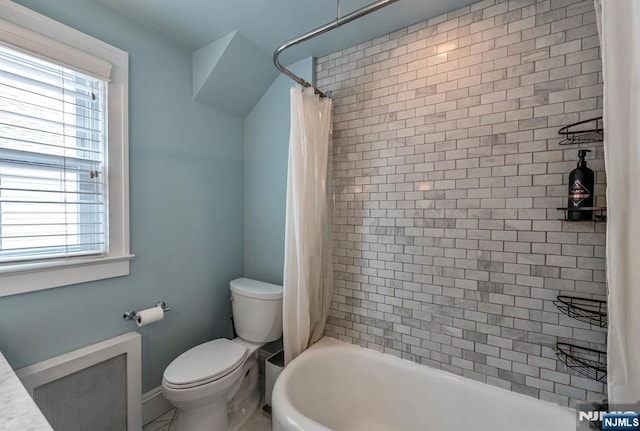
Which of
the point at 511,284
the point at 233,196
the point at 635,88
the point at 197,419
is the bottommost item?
the point at 197,419

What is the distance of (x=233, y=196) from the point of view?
2137mm

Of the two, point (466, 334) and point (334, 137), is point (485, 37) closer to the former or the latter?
point (334, 137)

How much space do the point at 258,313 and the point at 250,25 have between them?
181cm

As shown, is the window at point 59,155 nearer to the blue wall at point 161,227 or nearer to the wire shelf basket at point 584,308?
the blue wall at point 161,227

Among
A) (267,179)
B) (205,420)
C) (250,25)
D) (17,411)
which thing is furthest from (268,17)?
(205,420)

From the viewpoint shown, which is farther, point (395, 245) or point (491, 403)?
point (395, 245)

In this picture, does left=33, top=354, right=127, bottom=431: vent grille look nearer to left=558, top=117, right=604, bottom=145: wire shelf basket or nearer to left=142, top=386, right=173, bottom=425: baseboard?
left=142, top=386, right=173, bottom=425: baseboard

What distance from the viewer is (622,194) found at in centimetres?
85

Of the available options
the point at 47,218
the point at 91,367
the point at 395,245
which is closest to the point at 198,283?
the point at 91,367

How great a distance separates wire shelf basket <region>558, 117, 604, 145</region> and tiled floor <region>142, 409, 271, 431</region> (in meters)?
2.25

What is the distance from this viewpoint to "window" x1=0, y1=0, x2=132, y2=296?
3.80ft

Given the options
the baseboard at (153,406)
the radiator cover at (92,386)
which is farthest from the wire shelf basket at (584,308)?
the baseboard at (153,406)

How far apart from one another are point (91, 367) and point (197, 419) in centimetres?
61

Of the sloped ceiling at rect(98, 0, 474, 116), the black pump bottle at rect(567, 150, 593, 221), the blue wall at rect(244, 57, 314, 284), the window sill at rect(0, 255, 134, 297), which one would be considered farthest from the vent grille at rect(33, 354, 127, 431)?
the black pump bottle at rect(567, 150, 593, 221)
